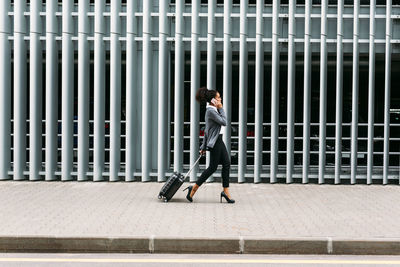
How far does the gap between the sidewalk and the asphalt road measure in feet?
0.46

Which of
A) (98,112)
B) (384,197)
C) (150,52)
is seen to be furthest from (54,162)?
(384,197)

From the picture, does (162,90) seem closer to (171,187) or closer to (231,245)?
(171,187)

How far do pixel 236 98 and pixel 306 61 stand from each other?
3335mm

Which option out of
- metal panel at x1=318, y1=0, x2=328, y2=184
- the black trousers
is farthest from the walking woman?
metal panel at x1=318, y1=0, x2=328, y2=184

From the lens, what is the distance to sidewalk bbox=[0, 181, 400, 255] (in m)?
6.26

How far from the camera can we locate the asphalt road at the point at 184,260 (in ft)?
19.0

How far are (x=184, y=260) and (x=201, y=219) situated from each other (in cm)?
158

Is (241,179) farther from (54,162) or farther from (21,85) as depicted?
(21,85)

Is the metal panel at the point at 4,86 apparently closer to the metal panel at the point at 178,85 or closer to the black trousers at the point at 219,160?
the metal panel at the point at 178,85

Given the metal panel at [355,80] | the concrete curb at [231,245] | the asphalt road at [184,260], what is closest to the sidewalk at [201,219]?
the concrete curb at [231,245]

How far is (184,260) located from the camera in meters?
5.95

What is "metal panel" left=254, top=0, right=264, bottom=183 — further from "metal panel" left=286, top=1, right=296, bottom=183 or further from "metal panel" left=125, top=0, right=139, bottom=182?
"metal panel" left=125, top=0, right=139, bottom=182

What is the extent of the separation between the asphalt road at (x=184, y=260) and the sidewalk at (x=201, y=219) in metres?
0.14

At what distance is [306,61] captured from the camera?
36.6 feet
